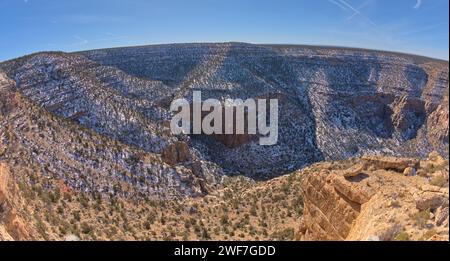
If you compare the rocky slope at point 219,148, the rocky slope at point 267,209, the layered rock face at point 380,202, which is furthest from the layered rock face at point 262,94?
the layered rock face at point 380,202

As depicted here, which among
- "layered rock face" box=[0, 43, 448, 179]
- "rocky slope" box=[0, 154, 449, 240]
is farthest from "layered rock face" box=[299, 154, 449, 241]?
"layered rock face" box=[0, 43, 448, 179]

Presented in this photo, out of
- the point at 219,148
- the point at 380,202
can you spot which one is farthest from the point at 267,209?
the point at 380,202

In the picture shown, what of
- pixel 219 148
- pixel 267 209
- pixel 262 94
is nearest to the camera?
pixel 267 209

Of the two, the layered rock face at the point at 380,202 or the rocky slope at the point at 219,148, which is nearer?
the layered rock face at the point at 380,202

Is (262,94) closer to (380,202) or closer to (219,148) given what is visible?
(219,148)

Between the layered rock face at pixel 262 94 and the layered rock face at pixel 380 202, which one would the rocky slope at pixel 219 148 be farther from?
the layered rock face at pixel 262 94

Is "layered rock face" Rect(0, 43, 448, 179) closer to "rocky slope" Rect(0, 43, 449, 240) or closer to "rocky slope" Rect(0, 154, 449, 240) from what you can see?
"rocky slope" Rect(0, 43, 449, 240)

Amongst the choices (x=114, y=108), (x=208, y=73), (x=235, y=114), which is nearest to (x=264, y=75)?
(x=208, y=73)

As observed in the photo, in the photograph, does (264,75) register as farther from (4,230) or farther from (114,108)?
(4,230)
